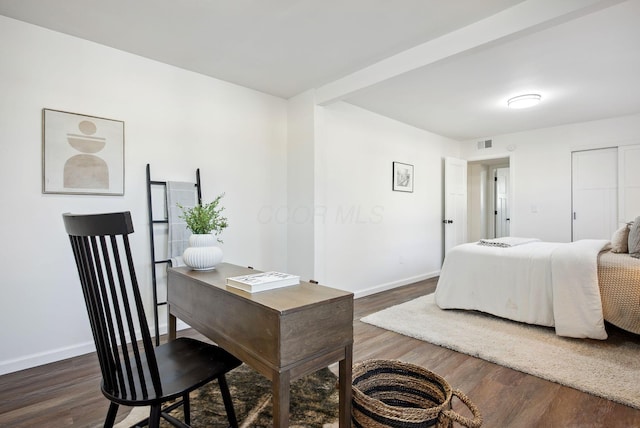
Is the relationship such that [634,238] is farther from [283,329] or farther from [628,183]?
[283,329]

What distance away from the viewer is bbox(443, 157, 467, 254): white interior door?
5.57 metres

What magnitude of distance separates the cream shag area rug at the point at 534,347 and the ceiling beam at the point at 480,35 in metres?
2.27

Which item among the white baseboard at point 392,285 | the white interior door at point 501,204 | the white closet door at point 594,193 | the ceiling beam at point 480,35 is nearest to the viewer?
the ceiling beam at point 480,35

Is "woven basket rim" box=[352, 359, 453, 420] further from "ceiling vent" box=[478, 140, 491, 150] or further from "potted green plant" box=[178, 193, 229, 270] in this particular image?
"ceiling vent" box=[478, 140, 491, 150]

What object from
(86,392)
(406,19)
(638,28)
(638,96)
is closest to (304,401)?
(86,392)

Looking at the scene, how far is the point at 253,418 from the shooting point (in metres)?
1.71

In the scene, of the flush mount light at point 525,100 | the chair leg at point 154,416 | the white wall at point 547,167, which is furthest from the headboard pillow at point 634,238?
the chair leg at point 154,416

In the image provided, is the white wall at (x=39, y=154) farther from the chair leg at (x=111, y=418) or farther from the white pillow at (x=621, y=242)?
the white pillow at (x=621, y=242)

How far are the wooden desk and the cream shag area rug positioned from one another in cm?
165

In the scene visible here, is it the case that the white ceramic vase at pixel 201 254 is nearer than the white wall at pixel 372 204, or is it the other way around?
the white ceramic vase at pixel 201 254

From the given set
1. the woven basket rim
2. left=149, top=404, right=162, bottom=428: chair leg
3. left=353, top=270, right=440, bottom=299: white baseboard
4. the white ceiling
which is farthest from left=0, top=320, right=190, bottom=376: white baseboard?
left=353, top=270, right=440, bottom=299: white baseboard

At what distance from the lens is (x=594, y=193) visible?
4801 millimetres

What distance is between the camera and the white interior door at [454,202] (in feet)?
18.3

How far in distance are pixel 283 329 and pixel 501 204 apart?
7586 millimetres
